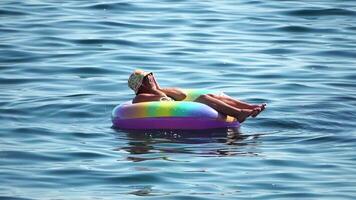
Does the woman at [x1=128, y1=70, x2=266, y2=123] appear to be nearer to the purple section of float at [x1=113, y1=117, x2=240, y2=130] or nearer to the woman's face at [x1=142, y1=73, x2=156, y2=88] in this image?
the woman's face at [x1=142, y1=73, x2=156, y2=88]

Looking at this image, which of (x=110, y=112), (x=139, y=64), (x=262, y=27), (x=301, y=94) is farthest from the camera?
(x=262, y=27)

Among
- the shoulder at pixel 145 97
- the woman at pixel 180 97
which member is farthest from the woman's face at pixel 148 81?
the shoulder at pixel 145 97

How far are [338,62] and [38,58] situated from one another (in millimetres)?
5237

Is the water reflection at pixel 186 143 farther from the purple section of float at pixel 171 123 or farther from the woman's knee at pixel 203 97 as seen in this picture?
the woman's knee at pixel 203 97

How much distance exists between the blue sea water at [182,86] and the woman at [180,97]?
283mm

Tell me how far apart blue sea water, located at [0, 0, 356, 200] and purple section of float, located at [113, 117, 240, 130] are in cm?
11

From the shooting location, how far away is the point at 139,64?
19109mm

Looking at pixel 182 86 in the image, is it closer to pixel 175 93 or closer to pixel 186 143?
pixel 175 93

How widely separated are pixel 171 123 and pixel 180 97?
1.91 feet

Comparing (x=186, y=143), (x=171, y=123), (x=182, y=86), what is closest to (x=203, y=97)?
(x=171, y=123)

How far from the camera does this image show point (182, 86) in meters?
17.3

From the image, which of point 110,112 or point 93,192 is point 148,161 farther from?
point 110,112

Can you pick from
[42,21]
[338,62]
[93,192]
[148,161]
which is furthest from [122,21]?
[93,192]

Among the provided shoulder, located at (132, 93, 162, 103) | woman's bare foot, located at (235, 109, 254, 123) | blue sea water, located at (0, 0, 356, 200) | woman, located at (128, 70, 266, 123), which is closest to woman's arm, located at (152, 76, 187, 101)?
woman, located at (128, 70, 266, 123)
